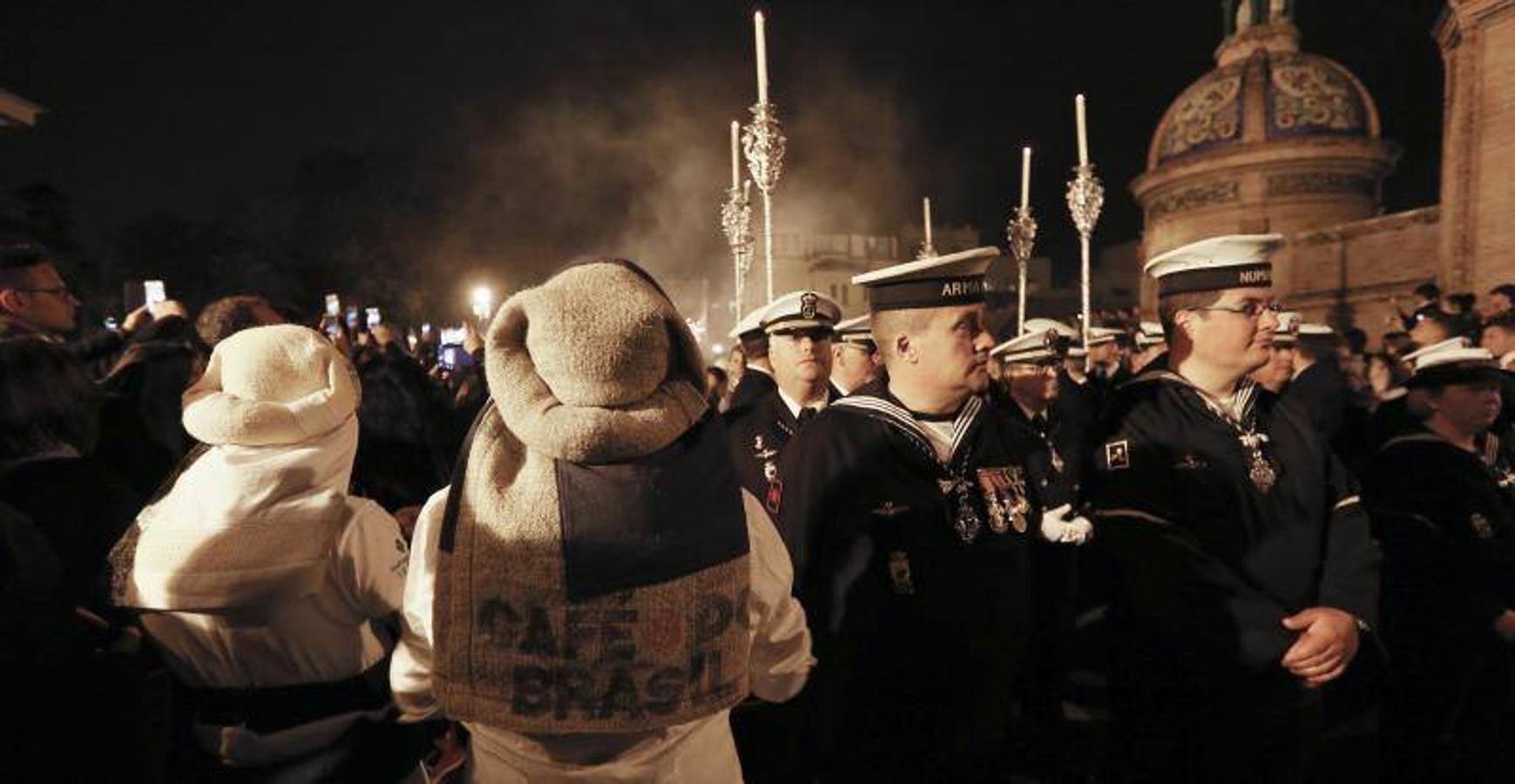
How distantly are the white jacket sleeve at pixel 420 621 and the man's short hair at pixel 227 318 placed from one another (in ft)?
9.24

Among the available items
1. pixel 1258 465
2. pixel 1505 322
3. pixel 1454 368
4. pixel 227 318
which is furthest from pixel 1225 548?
pixel 1505 322

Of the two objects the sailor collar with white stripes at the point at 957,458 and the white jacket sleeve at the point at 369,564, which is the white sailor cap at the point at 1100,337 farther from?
the white jacket sleeve at the point at 369,564

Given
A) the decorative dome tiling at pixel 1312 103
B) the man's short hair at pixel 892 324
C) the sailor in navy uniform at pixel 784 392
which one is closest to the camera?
the man's short hair at pixel 892 324

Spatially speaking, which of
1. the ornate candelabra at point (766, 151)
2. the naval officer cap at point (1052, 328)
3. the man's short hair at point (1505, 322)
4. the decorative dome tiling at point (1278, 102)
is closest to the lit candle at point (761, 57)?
the ornate candelabra at point (766, 151)

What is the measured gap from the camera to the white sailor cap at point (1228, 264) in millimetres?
3258

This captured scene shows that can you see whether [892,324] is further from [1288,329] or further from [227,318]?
[1288,329]

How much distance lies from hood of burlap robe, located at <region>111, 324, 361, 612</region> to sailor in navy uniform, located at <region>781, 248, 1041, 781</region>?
5.03 ft

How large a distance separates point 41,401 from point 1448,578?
238 inches

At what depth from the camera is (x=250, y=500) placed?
2199 mm

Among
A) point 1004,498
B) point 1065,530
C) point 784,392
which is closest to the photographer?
point 1004,498

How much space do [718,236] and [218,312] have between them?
43.1 meters

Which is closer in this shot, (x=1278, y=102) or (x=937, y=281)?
(x=937, y=281)

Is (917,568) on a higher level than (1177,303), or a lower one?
lower

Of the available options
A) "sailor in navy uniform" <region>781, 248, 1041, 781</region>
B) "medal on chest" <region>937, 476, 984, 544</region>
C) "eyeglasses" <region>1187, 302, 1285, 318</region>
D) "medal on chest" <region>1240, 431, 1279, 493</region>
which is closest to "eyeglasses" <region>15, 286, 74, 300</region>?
"sailor in navy uniform" <region>781, 248, 1041, 781</region>
